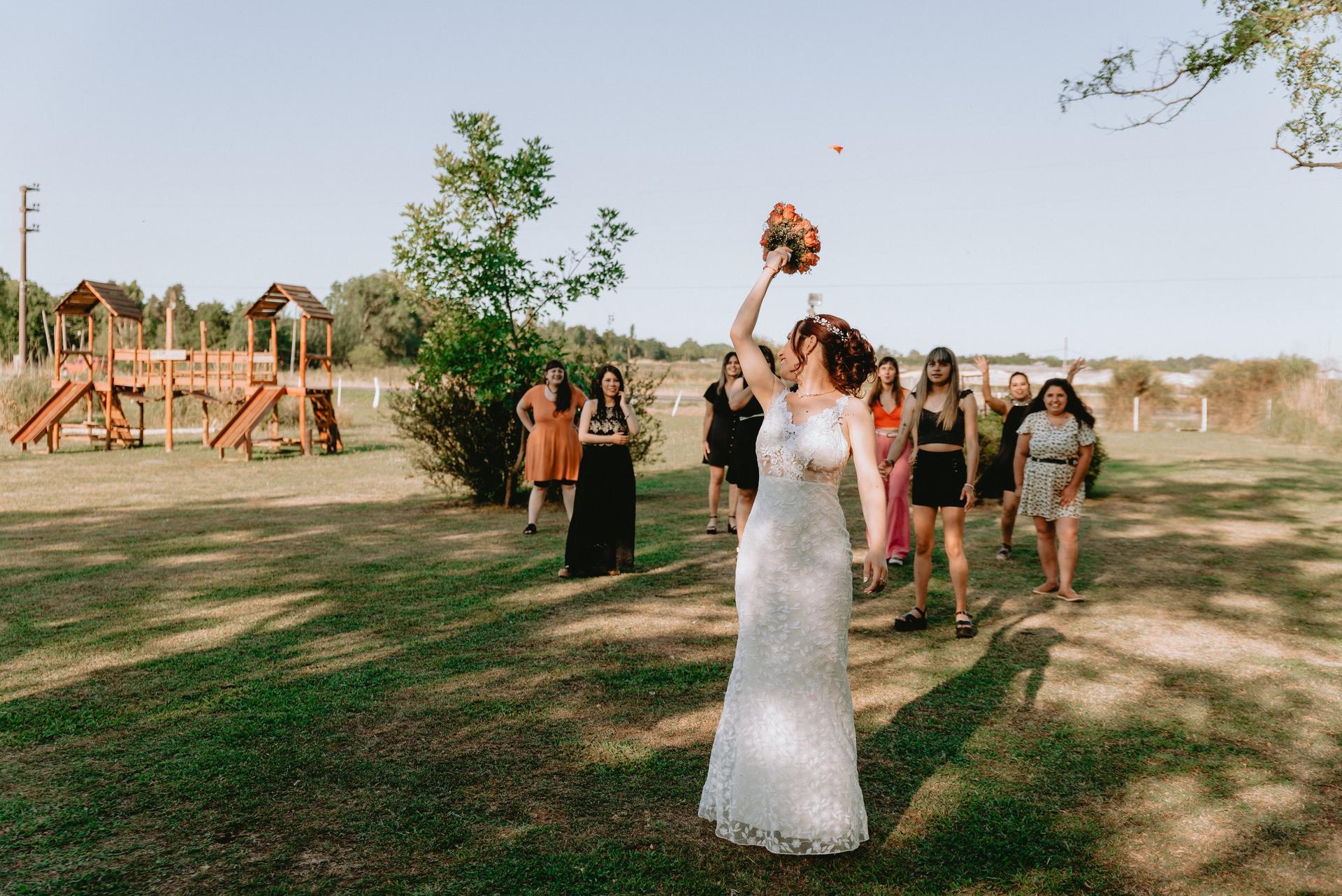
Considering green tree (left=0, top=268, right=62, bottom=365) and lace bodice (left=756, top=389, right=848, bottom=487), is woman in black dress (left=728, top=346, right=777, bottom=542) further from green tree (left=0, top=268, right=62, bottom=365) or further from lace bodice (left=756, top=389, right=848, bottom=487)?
green tree (left=0, top=268, right=62, bottom=365)

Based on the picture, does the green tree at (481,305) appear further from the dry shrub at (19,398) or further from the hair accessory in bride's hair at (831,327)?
the dry shrub at (19,398)

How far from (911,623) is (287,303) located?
69.5ft

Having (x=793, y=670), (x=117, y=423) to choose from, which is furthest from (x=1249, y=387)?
(x=793, y=670)

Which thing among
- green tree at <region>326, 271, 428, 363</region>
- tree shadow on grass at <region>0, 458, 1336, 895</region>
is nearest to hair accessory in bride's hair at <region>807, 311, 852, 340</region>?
tree shadow on grass at <region>0, 458, 1336, 895</region>

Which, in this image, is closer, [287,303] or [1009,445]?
[1009,445]

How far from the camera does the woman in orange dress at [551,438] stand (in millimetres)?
10992

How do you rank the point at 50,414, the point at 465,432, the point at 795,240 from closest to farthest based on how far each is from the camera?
the point at 795,240
the point at 465,432
the point at 50,414

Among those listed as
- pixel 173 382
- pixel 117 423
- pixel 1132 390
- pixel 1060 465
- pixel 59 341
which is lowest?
pixel 117 423

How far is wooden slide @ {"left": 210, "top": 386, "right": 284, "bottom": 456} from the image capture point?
67.2 feet

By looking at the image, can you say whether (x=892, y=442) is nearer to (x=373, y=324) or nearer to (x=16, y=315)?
(x=16, y=315)

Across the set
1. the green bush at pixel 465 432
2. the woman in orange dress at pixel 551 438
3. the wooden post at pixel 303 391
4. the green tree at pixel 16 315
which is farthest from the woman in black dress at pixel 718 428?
the green tree at pixel 16 315

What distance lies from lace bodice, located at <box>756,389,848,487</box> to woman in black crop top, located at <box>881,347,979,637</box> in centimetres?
334

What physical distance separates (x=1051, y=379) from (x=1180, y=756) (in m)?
4.04

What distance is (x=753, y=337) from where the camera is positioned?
12.6ft
